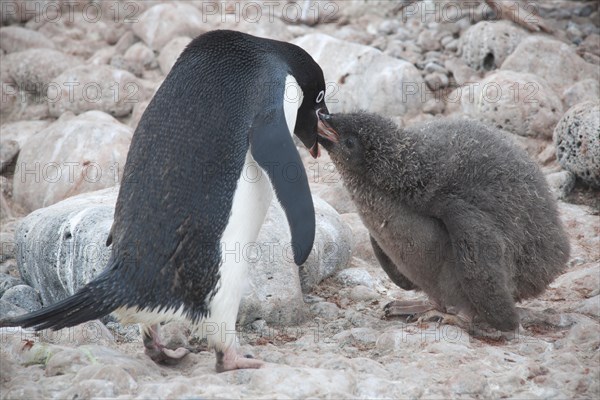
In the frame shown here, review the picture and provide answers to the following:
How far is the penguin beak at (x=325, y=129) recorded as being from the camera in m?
4.41

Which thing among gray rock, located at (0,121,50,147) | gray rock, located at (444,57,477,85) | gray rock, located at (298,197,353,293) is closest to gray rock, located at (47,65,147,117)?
gray rock, located at (0,121,50,147)

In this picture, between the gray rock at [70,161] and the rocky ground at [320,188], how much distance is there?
13 millimetres

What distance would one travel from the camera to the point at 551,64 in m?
7.05

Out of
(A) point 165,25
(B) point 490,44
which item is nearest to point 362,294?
(B) point 490,44

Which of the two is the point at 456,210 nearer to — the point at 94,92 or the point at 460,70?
the point at 460,70

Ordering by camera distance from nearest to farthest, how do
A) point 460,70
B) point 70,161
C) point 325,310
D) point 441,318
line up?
point 441,318
point 325,310
point 70,161
point 460,70

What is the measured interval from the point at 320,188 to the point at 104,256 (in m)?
2.06

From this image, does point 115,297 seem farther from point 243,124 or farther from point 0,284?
point 0,284

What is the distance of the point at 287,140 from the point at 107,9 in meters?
5.64

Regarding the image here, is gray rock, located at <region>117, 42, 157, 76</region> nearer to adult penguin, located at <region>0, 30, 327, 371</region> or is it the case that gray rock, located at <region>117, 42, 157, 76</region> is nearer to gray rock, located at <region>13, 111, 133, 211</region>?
gray rock, located at <region>13, 111, 133, 211</region>

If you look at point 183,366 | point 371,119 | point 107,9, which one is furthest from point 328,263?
point 107,9

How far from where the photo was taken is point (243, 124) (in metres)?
3.65

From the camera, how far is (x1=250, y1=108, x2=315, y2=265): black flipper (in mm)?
3473

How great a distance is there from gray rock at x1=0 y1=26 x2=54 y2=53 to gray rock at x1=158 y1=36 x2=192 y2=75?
1.17 m
